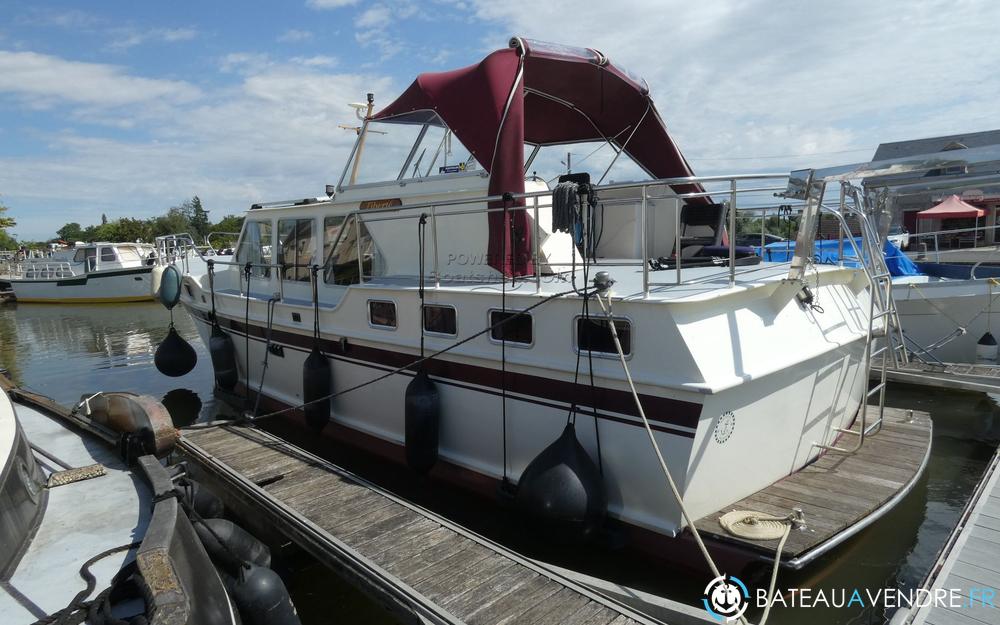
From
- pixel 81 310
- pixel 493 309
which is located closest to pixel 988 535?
pixel 493 309

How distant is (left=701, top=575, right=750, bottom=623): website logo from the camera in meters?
4.10

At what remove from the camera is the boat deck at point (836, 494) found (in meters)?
A: 4.31

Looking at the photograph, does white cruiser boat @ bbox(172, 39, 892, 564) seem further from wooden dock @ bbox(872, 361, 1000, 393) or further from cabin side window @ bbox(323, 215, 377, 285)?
wooden dock @ bbox(872, 361, 1000, 393)

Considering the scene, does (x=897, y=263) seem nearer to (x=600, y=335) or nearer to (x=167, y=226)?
(x=600, y=335)

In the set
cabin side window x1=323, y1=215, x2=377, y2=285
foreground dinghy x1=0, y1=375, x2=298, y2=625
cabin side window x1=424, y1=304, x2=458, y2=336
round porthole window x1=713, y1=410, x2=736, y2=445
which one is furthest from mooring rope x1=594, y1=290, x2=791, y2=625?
cabin side window x1=323, y1=215, x2=377, y2=285

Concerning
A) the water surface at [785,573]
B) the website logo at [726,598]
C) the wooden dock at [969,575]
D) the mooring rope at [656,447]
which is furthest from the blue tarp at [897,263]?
the website logo at [726,598]

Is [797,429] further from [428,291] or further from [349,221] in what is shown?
[349,221]

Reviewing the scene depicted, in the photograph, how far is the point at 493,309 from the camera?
18.1 feet

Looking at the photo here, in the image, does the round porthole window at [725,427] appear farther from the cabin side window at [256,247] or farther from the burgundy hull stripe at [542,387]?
the cabin side window at [256,247]

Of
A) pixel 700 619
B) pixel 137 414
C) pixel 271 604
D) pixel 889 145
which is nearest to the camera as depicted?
pixel 700 619

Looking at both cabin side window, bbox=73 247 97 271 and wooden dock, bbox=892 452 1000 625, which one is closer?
wooden dock, bbox=892 452 1000 625

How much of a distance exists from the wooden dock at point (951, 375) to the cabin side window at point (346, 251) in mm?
7155

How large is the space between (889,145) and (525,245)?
109ft

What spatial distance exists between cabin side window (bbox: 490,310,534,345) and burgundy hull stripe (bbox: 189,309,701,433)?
0.99ft
